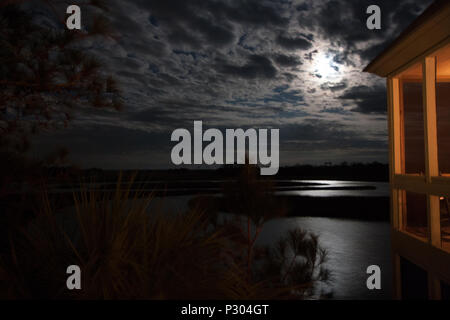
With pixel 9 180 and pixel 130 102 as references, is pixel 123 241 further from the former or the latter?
pixel 130 102

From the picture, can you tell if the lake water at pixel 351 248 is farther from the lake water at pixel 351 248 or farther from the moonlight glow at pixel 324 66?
the moonlight glow at pixel 324 66

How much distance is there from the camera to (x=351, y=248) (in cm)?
1731

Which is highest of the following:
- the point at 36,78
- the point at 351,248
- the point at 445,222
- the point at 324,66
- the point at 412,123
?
the point at 324,66

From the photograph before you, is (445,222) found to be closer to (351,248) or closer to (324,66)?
(324,66)

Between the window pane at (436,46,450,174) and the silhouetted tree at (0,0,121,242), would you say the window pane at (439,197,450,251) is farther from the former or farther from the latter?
the silhouetted tree at (0,0,121,242)

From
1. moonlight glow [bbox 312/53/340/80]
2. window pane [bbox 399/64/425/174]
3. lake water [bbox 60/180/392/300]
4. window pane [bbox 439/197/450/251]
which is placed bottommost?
lake water [bbox 60/180/392/300]

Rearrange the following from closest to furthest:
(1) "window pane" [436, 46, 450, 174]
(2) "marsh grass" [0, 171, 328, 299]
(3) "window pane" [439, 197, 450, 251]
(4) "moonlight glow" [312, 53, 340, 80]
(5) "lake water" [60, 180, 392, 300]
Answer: (2) "marsh grass" [0, 171, 328, 299]
(3) "window pane" [439, 197, 450, 251]
(1) "window pane" [436, 46, 450, 174]
(4) "moonlight glow" [312, 53, 340, 80]
(5) "lake water" [60, 180, 392, 300]

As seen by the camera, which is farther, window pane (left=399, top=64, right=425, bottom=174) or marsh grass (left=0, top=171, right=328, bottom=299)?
window pane (left=399, top=64, right=425, bottom=174)

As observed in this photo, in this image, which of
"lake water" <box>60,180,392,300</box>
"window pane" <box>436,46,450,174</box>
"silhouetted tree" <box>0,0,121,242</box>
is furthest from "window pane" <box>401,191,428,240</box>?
"lake water" <box>60,180,392,300</box>

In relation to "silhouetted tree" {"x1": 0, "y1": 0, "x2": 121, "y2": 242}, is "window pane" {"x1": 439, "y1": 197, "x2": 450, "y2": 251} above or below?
below

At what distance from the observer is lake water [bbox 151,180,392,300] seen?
11945 millimetres

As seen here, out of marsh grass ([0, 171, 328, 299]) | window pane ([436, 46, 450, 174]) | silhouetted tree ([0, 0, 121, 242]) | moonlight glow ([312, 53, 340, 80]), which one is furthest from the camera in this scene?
moonlight glow ([312, 53, 340, 80])

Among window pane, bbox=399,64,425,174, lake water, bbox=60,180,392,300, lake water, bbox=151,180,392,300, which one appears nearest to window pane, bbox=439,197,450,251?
window pane, bbox=399,64,425,174

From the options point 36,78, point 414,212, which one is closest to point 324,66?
point 414,212
